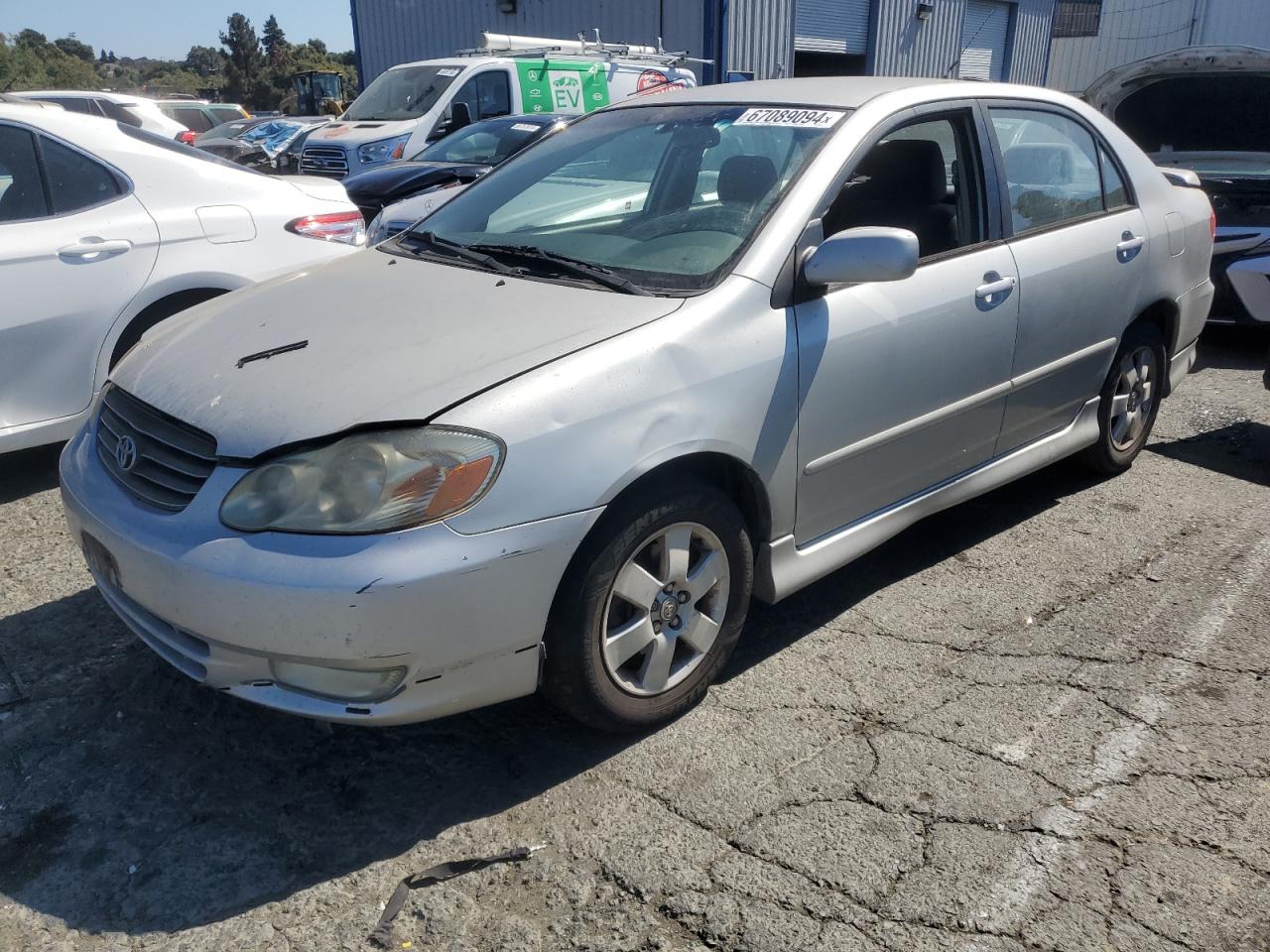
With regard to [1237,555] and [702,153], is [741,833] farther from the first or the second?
[1237,555]

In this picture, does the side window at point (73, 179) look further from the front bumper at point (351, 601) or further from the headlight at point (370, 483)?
the headlight at point (370, 483)

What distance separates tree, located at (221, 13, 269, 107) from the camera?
6806cm

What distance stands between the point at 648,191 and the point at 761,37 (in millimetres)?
18285

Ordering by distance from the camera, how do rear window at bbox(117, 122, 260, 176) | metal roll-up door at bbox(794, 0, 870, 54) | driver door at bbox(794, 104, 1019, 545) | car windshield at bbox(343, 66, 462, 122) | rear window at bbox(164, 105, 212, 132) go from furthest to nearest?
1. rear window at bbox(164, 105, 212, 132)
2. metal roll-up door at bbox(794, 0, 870, 54)
3. car windshield at bbox(343, 66, 462, 122)
4. rear window at bbox(117, 122, 260, 176)
5. driver door at bbox(794, 104, 1019, 545)

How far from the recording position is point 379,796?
276cm

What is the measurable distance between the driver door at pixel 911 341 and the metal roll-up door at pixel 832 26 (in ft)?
61.4

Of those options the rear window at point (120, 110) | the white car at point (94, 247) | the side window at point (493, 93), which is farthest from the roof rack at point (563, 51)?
the white car at point (94, 247)

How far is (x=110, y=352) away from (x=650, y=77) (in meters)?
11.8

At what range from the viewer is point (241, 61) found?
70.8 meters

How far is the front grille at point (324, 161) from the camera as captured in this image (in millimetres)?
12828

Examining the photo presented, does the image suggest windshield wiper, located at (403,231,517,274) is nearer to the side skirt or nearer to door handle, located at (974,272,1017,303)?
the side skirt

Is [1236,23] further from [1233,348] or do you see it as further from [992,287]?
[992,287]

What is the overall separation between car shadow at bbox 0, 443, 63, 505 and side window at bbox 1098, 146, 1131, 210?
4.68m

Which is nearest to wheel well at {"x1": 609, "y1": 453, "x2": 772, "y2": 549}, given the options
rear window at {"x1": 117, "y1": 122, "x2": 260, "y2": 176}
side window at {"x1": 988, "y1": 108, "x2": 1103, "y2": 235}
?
Answer: side window at {"x1": 988, "y1": 108, "x2": 1103, "y2": 235}
